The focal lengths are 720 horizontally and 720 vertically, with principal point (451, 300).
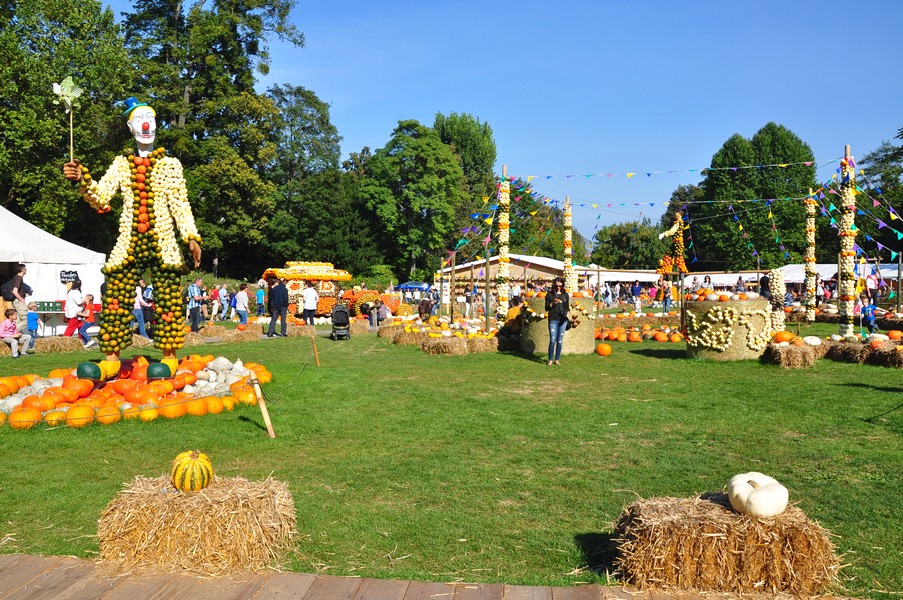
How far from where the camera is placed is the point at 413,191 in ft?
195

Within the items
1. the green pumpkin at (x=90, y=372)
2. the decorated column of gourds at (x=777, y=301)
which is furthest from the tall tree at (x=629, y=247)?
the green pumpkin at (x=90, y=372)

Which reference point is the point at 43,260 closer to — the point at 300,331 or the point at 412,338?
→ the point at 300,331

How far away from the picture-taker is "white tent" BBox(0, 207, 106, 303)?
21203 millimetres

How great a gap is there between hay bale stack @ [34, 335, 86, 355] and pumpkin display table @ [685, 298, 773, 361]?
14.7 metres

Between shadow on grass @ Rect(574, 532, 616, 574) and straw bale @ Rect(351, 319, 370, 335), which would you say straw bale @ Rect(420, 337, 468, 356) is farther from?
shadow on grass @ Rect(574, 532, 616, 574)

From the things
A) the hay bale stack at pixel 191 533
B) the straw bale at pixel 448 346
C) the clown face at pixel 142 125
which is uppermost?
the clown face at pixel 142 125

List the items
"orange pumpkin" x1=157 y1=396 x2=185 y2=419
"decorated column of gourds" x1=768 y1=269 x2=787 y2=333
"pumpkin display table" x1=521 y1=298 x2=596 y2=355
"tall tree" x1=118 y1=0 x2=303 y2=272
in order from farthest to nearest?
"tall tree" x1=118 y1=0 x2=303 y2=272, "decorated column of gourds" x1=768 y1=269 x2=787 y2=333, "pumpkin display table" x1=521 y1=298 x2=596 y2=355, "orange pumpkin" x1=157 y1=396 x2=185 y2=419

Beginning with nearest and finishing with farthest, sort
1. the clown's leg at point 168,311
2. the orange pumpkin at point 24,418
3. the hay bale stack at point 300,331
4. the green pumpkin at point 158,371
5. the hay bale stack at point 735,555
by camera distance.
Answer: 1. the hay bale stack at point 735,555
2. the orange pumpkin at point 24,418
3. the green pumpkin at point 158,371
4. the clown's leg at point 168,311
5. the hay bale stack at point 300,331

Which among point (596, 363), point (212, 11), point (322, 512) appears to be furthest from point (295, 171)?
point (322, 512)

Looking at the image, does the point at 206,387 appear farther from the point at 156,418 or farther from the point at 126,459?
Answer: the point at 126,459

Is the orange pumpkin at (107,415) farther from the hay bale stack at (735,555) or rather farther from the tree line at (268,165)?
the tree line at (268,165)

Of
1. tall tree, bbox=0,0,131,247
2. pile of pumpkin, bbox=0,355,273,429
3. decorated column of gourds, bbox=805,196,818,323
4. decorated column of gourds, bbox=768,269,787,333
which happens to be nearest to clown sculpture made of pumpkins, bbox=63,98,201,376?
pile of pumpkin, bbox=0,355,273,429

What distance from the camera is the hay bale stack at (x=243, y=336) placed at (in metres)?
20.3

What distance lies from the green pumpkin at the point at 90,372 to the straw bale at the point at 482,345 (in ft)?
28.4
